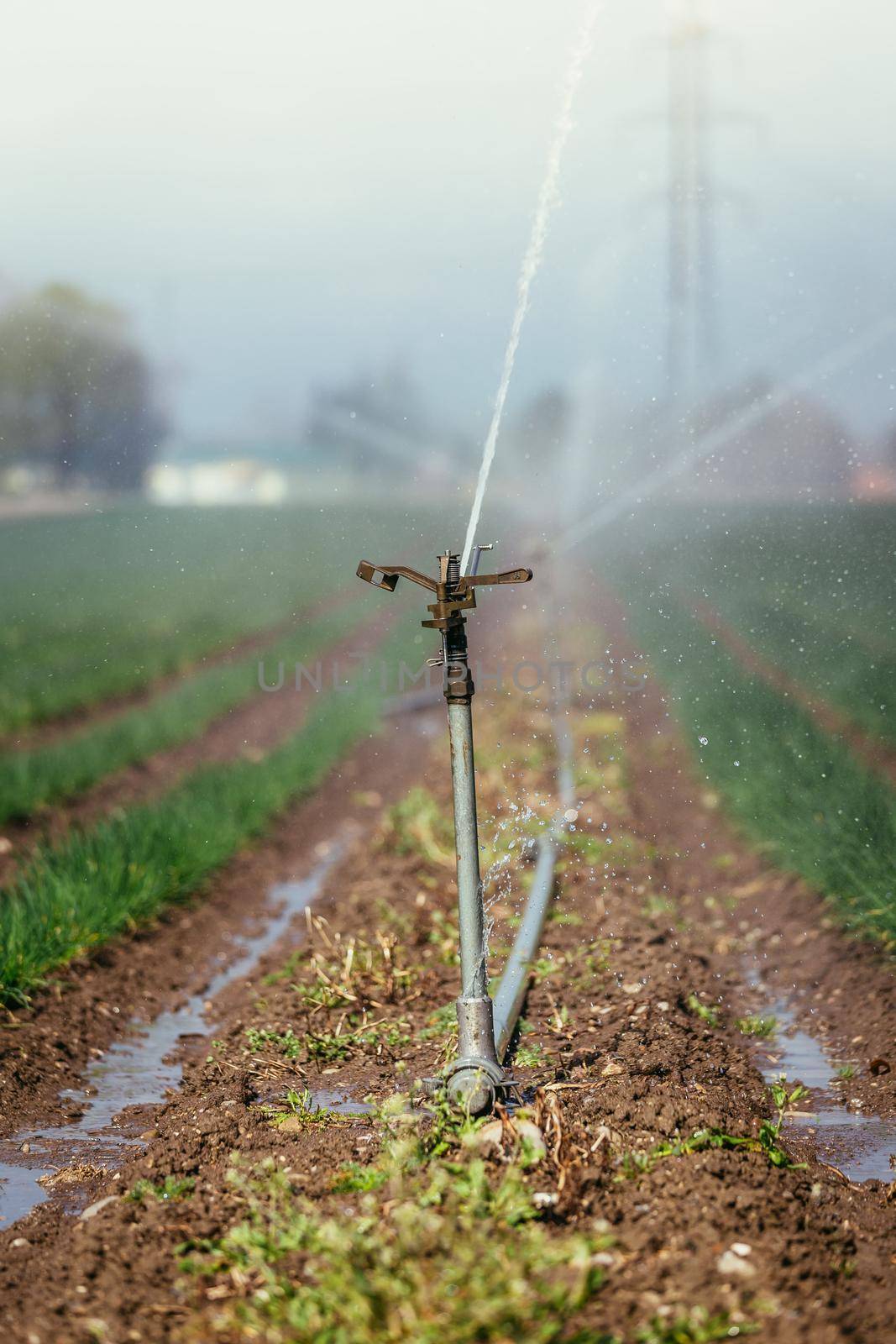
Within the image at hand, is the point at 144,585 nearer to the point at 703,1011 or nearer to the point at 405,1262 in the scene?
the point at 703,1011

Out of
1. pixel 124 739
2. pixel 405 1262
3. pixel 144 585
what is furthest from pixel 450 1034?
pixel 144 585

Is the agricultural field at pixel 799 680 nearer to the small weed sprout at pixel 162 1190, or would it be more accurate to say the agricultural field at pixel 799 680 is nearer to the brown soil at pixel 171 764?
the small weed sprout at pixel 162 1190

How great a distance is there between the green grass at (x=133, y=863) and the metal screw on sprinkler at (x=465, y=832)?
70.4 inches

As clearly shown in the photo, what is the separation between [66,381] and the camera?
2764 cm

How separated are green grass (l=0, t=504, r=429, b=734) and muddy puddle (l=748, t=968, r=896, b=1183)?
796cm

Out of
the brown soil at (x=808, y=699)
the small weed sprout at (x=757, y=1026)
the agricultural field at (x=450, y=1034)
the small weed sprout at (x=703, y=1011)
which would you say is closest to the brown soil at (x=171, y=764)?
the agricultural field at (x=450, y=1034)

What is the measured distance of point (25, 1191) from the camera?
9.61 ft

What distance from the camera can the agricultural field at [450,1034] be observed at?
2061 millimetres

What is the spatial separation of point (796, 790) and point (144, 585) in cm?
2275

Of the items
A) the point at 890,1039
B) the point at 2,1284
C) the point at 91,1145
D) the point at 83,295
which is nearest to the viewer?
the point at 2,1284

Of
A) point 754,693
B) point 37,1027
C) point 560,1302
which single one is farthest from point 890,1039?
point 754,693

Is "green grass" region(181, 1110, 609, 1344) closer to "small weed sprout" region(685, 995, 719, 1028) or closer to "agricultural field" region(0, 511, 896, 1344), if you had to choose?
"agricultural field" region(0, 511, 896, 1344)

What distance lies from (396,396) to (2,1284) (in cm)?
1798

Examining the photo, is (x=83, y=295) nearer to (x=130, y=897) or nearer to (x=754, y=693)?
(x=754, y=693)
